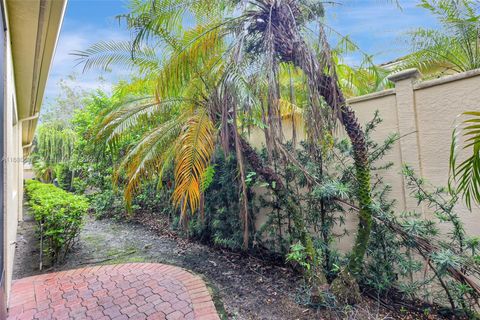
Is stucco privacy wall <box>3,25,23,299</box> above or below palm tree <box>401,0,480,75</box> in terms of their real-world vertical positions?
below

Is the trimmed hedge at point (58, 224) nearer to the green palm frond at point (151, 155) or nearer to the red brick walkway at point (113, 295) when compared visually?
the red brick walkway at point (113, 295)

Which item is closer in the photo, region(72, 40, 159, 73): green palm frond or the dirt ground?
the dirt ground

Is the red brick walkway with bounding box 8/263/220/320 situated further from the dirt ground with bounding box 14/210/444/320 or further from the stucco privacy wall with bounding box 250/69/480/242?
the stucco privacy wall with bounding box 250/69/480/242

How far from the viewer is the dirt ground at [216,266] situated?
3.44 m

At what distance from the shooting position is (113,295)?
3.84 meters

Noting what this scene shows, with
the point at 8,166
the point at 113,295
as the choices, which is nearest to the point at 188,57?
the point at 8,166

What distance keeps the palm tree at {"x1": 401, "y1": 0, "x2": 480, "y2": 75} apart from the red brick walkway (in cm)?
691

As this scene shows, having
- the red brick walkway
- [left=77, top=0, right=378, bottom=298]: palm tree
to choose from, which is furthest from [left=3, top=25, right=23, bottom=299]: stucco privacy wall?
[left=77, top=0, right=378, bottom=298]: palm tree

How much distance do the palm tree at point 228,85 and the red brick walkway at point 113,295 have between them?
1.37 metres

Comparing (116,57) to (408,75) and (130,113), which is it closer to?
(130,113)

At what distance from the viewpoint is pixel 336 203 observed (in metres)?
4.20

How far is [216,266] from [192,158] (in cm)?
255

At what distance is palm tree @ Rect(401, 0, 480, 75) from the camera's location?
5167mm

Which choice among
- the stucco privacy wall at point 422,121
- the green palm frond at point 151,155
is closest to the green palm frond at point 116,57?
the green palm frond at point 151,155
